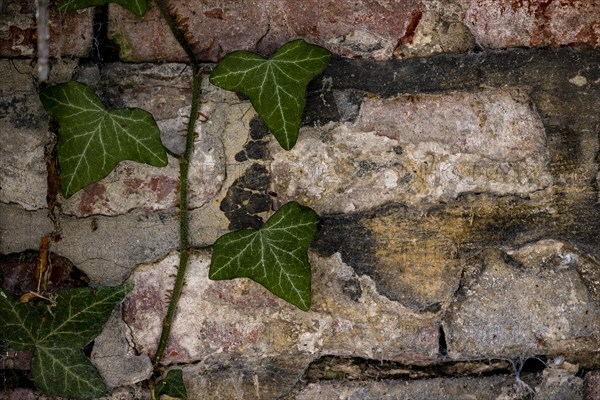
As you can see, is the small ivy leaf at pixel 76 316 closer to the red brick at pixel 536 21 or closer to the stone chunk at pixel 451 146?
the stone chunk at pixel 451 146

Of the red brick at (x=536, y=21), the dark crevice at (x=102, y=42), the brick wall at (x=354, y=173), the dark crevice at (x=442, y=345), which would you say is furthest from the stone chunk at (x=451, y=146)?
the dark crevice at (x=102, y=42)

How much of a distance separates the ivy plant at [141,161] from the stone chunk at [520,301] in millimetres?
316

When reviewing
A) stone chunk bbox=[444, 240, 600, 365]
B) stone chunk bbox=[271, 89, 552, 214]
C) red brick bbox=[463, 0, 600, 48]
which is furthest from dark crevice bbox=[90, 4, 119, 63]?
stone chunk bbox=[444, 240, 600, 365]

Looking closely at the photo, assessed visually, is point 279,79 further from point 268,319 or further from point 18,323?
point 18,323

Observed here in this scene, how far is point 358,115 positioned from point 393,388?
52 centimetres

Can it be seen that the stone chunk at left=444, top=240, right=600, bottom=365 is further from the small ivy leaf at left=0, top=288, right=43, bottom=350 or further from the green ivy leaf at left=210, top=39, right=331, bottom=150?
the small ivy leaf at left=0, top=288, right=43, bottom=350

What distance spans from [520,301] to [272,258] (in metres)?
0.48

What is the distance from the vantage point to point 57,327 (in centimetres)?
133

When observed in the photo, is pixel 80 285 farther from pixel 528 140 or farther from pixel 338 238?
pixel 528 140

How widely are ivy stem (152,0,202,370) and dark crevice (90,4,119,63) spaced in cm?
11

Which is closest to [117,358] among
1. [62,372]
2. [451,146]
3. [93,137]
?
[62,372]

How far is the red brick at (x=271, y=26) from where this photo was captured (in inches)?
54.1

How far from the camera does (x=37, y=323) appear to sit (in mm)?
1337

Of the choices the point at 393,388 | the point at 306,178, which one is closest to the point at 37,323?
the point at 306,178
